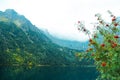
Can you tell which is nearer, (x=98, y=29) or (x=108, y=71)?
(x=108, y=71)

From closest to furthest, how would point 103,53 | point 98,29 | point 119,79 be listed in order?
point 119,79 < point 103,53 < point 98,29

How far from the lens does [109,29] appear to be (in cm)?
1466

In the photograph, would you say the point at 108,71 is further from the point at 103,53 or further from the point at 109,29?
the point at 109,29

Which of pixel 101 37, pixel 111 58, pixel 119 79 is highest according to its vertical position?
pixel 101 37

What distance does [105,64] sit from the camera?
12.6 metres

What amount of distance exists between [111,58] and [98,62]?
1.43 meters

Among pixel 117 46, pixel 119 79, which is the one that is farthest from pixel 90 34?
pixel 119 79

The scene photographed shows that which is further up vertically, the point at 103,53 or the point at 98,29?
the point at 98,29

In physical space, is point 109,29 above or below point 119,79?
above

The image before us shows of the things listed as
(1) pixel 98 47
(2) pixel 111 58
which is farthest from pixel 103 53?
(2) pixel 111 58

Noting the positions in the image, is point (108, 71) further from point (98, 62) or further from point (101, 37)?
point (101, 37)

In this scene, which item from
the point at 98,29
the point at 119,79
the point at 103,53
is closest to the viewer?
the point at 119,79

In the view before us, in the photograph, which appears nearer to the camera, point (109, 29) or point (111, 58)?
point (111, 58)

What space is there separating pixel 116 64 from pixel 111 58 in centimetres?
36
